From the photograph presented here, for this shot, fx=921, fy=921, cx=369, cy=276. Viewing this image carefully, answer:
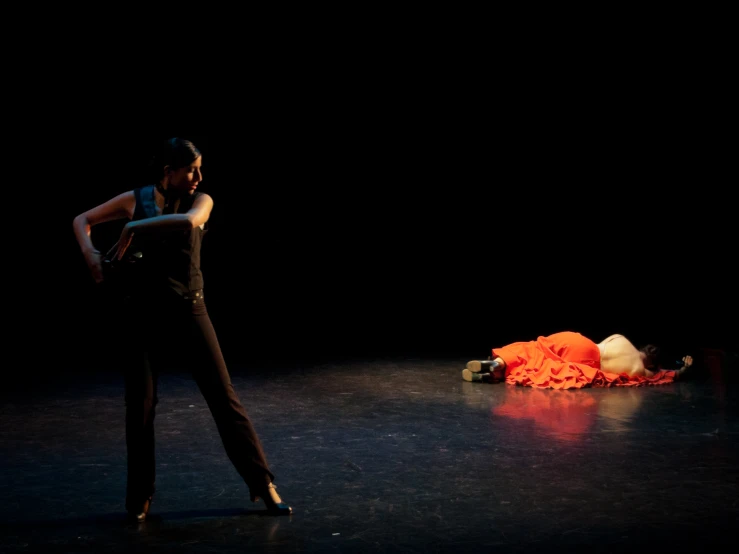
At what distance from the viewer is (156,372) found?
3.04 m

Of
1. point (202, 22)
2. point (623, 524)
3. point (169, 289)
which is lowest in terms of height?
point (623, 524)

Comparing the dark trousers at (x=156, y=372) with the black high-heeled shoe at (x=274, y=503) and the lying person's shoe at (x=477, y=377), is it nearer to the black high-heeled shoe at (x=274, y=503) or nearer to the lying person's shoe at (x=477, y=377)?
the black high-heeled shoe at (x=274, y=503)

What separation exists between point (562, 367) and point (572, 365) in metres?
0.06

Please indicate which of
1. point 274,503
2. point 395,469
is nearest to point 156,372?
point 274,503

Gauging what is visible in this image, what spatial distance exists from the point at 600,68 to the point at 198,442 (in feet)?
18.2

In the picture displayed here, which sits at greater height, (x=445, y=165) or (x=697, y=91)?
(x=697, y=91)

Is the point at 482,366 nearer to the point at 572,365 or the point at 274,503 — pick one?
the point at 572,365

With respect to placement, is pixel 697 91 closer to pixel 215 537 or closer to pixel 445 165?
pixel 445 165

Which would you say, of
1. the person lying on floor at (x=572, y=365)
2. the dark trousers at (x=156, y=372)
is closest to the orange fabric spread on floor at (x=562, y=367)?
the person lying on floor at (x=572, y=365)

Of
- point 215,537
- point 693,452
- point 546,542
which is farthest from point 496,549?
point 693,452

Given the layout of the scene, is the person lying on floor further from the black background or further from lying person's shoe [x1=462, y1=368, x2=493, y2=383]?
the black background

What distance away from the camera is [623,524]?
306 centimetres

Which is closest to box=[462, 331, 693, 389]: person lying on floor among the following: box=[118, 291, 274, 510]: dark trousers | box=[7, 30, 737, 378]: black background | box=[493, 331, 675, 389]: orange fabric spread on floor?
box=[493, 331, 675, 389]: orange fabric spread on floor

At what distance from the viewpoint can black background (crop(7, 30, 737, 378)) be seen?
7.76 meters
